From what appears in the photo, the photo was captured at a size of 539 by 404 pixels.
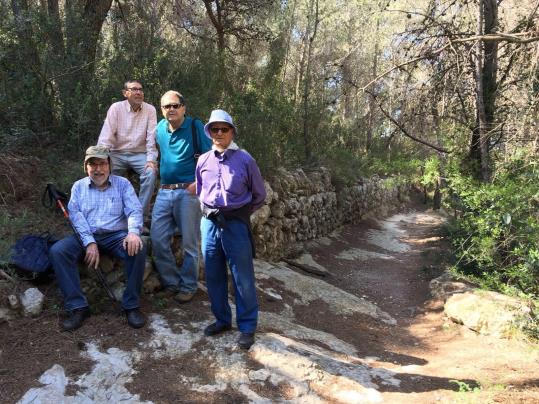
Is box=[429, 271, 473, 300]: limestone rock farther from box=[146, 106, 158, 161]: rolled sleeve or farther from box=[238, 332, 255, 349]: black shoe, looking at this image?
box=[146, 106, 158, 161]: rolled sleeve

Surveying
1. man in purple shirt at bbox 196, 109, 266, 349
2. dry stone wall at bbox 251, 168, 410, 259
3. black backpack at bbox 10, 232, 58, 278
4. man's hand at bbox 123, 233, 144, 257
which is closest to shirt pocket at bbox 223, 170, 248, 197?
man in purple shirt at bbox 196, 109, 266, 349

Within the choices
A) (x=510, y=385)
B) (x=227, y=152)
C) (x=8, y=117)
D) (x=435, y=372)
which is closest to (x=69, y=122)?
(x=8, y=117)

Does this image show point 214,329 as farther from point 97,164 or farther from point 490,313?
point 490,313

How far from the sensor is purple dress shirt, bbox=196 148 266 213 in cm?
353

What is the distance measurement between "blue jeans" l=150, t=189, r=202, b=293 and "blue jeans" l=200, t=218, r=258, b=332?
0.55m

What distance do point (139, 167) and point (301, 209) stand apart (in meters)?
5.64

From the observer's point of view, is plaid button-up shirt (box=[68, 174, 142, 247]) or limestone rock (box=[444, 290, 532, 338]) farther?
limestone rock (box=[444, 290, 532, 338])

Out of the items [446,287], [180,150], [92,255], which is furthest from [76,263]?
[446,287]

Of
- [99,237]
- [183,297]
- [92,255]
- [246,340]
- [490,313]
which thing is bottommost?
[490,313]

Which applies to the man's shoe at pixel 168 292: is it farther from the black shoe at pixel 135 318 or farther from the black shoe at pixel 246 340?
the black shoe at pixel 246 340

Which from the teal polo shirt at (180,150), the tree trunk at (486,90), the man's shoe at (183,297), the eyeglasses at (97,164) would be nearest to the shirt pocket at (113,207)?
Answer: the eyeglasses at (97,164)

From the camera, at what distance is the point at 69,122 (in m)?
6.30

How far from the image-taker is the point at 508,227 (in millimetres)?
5770

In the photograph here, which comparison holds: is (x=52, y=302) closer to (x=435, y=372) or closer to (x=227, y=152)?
(x=227, y=152)
